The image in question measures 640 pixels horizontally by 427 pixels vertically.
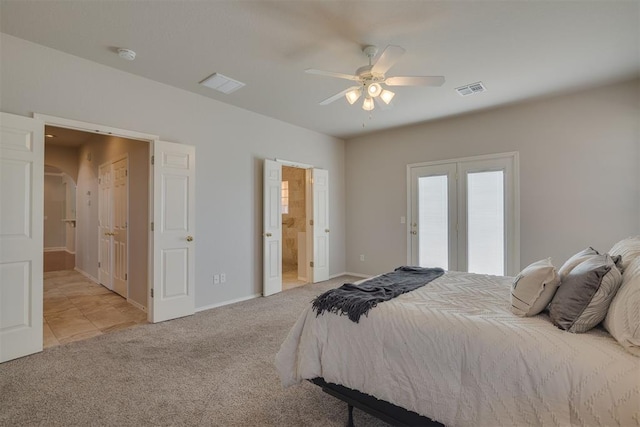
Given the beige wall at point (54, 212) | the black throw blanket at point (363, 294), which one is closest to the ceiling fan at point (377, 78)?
the black throw blanket at point (363, 294)

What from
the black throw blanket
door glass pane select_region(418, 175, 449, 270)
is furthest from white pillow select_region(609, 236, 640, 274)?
door glass pane select_region(418, 175, 449, 270)

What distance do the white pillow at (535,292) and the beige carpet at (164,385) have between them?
1.10 metres

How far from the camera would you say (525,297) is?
1.64 metres

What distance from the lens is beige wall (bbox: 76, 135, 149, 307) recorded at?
A: 395cm

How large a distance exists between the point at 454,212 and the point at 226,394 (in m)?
4.20

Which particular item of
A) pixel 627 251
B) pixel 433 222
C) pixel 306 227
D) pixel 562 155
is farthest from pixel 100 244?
pixel 562 155

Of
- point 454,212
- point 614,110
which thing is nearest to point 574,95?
Answer: point 614,110

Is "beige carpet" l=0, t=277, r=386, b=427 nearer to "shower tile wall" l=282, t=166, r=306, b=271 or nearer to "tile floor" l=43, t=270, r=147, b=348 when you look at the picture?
"tile floor" l=43, t=270, r=147, b=348

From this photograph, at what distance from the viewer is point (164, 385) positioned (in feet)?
7.29

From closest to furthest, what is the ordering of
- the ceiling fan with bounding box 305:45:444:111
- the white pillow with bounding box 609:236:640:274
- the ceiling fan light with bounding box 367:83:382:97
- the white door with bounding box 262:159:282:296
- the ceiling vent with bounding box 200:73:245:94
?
1. the white pillow with bounding box 609:236:640:274
2. the ceiling fan with bounding box 305:45:444:111
3. the ceiling fan light with bounding box 367:83:382:97
4. the ceiling vent with bounding box 200:73:245:94
5. the white door with bounding box 262:159:282:296

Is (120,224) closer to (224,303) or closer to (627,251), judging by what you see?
(224,303)

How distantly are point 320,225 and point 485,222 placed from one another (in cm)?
277

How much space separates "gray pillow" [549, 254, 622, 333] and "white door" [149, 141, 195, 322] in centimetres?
364

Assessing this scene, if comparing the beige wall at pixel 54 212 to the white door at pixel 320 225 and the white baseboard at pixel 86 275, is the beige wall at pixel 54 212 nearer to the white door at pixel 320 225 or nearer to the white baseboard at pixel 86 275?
the white baseboard at pixel 86 275
